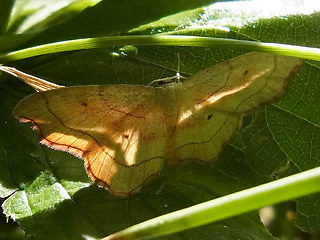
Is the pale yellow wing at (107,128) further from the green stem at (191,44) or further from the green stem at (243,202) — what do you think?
the green stem at (243,202)

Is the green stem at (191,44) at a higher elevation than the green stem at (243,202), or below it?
higher

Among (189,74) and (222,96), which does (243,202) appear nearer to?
(222,96)

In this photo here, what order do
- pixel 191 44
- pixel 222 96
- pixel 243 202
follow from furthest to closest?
pixel 222 96, pixel 191 44, pixel 243 202

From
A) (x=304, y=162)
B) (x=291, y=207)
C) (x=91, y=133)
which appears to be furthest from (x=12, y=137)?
(x=291, y=207)

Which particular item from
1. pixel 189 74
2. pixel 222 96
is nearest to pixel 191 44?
pixel 222 96

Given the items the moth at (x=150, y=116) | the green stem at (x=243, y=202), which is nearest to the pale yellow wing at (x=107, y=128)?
the moth at (x=150, y=116)

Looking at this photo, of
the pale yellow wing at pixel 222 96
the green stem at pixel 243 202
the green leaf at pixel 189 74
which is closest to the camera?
the green stem at pixel 243 202

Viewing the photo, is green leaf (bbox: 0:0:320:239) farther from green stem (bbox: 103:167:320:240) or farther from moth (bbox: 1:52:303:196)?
green stem (bbox: 103:167:320:240)

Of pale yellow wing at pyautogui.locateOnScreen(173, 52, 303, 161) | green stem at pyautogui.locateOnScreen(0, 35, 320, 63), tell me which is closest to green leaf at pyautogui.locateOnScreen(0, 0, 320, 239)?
pale yellow wing at pyautogui.locateOnScreen(173, 52, 303, 161)
